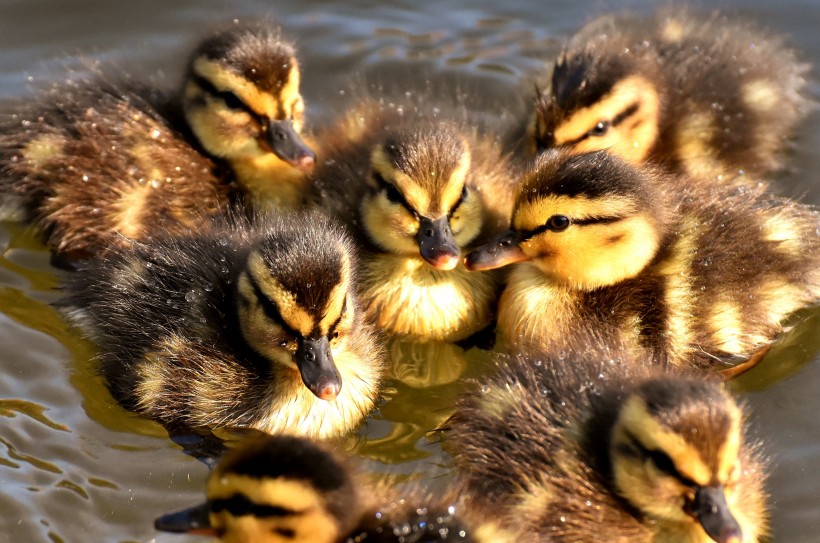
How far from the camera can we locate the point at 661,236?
3803 mm

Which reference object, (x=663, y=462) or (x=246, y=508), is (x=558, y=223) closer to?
(x=663, y=462)

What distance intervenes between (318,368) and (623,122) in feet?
5.18

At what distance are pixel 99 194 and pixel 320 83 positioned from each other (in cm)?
153

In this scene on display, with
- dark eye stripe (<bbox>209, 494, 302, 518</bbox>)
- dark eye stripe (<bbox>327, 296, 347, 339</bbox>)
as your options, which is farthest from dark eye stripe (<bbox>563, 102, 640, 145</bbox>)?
dark eye stripe (<bbox>209, 494, 302, 518</bbox>)

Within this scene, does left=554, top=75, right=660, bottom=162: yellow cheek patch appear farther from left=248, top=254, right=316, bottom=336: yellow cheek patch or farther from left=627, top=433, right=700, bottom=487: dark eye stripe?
left=627, top=433, right=700, bottom=487: dark eye stripe

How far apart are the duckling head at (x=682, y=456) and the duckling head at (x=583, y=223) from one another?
0.75 metres

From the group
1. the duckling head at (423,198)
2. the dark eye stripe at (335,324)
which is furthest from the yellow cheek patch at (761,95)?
the dark eye stripe at (335,324)

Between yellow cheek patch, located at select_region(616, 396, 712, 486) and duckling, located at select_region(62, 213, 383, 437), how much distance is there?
88cm

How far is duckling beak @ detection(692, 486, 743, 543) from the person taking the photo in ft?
9.61

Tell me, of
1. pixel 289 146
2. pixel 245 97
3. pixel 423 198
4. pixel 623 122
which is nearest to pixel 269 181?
pixel 289 146

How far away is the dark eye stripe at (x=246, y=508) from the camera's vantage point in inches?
110

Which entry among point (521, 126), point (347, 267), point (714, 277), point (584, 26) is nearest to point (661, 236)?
point (714, 277)

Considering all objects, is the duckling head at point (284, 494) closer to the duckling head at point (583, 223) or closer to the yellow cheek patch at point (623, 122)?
the duckling head at point (583, 223)

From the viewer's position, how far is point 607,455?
3.12 m
